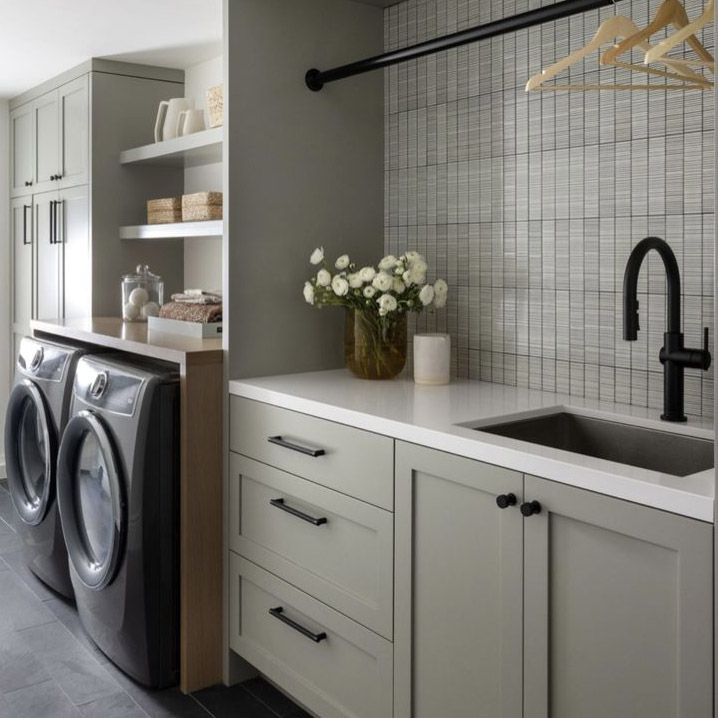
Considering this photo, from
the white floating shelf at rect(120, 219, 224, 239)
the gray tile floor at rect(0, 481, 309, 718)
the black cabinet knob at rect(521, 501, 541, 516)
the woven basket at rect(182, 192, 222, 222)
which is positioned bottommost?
the gray tile floor at rect(0, 481, 309, 718)

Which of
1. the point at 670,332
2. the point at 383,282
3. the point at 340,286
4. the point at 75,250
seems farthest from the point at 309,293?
the point at 75,250

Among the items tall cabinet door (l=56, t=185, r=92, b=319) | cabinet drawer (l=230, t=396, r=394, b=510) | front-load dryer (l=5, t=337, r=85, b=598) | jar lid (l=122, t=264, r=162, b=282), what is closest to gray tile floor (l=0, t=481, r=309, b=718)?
front-load dryer (l=5, t=337, r=85, b=598)

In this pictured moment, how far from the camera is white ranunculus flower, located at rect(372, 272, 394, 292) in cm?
233

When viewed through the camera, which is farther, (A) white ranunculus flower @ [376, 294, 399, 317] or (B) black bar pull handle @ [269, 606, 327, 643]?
(A) white ranunculus flower @ [376, 294, 399, 317]

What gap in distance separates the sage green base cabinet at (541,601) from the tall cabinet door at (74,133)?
2638 millimetres

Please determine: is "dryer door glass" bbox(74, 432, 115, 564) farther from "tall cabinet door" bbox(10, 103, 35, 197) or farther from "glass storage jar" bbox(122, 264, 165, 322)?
"tall cabinet door" bbox(10, 103, 35, 197)

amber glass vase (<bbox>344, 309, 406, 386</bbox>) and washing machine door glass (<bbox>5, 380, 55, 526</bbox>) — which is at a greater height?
amber glass vase (<bbox>344, 309, 406, 386</bbox>)

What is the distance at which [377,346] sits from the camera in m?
2.41

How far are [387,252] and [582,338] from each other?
32.1 inches

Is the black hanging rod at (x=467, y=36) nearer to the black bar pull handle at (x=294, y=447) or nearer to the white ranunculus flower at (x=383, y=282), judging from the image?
the white ranunculus flower at (x=383, y=282)

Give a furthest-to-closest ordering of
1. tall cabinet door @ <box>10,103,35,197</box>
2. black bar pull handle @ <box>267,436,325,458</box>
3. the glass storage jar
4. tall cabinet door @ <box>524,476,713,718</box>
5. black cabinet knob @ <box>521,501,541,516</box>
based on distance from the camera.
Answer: tall cabinet door @ <box>10,103,35,197</box> → the glass storage jar → black bar pull handle @ <box>267,436,325,458</box> → black cabinet knob @ <box>521,501,541,516</box> → tall cabinet door @ <box>524,476,713,718</box>

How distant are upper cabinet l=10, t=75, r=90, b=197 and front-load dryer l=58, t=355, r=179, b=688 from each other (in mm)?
1615

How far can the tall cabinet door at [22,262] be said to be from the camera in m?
4.39

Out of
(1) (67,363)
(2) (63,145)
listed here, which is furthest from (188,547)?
(2) (63,145)
